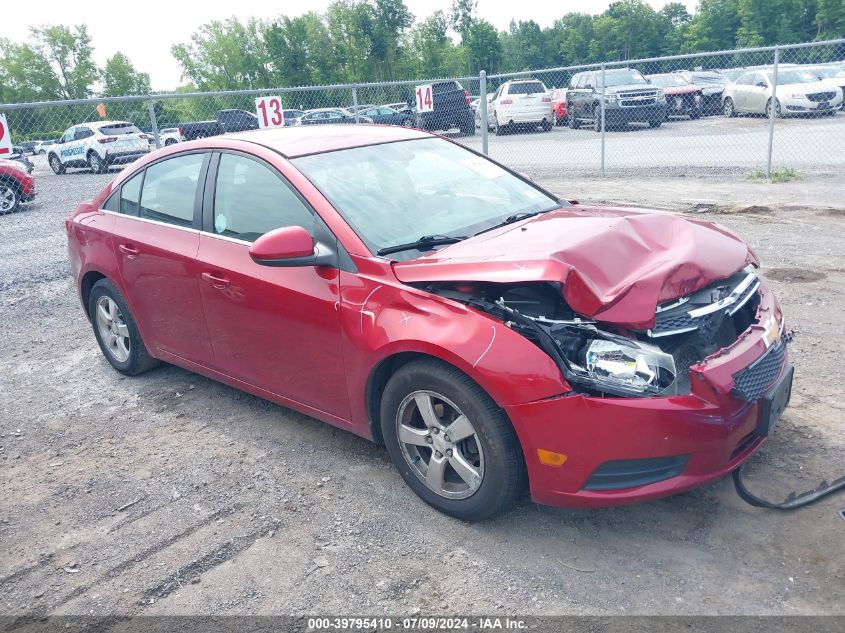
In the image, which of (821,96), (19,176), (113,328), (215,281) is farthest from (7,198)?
(821,96)

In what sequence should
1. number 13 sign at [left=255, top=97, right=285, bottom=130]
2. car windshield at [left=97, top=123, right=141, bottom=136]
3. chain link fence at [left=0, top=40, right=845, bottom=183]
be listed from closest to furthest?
1. number 13 sign at [left=255, top=97, right=285, bottom=130]
2. chain link fence at [left=0, top=40, right=845, bottom=183]
3. car windshield at [left=97, top=123, right=141, bottom=136]

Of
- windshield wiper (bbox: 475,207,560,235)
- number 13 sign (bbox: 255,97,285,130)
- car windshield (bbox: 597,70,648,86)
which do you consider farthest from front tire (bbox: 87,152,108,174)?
windshield wiper (bbox: 475,207,560,235)

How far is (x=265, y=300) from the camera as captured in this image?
3.88 metres

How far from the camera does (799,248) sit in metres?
7.30

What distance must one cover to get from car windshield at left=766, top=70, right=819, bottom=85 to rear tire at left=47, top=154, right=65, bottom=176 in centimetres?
2326

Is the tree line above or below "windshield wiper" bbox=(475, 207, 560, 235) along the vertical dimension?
above

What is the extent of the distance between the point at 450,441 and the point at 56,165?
27.6 m

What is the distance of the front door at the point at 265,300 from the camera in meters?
3.67

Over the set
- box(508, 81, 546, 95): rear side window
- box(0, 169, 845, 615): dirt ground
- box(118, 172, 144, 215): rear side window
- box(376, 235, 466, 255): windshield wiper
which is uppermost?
box(508, 81, 546, 95): rear side window

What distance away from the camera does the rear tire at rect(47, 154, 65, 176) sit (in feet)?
85.8

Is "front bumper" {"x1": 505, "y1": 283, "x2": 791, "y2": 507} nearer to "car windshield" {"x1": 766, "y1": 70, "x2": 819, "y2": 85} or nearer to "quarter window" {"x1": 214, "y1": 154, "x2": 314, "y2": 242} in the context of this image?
"quarter window" {"x1": 214, "y1": 154, "x2": 314, "y2": 242}

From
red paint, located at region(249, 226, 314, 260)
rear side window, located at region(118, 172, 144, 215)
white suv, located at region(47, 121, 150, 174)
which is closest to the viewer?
red paint, located at region(249, 226, 314, 260)

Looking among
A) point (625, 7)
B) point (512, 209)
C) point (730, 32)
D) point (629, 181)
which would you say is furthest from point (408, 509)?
point (625, 7)

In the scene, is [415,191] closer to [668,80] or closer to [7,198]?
[7,198]
